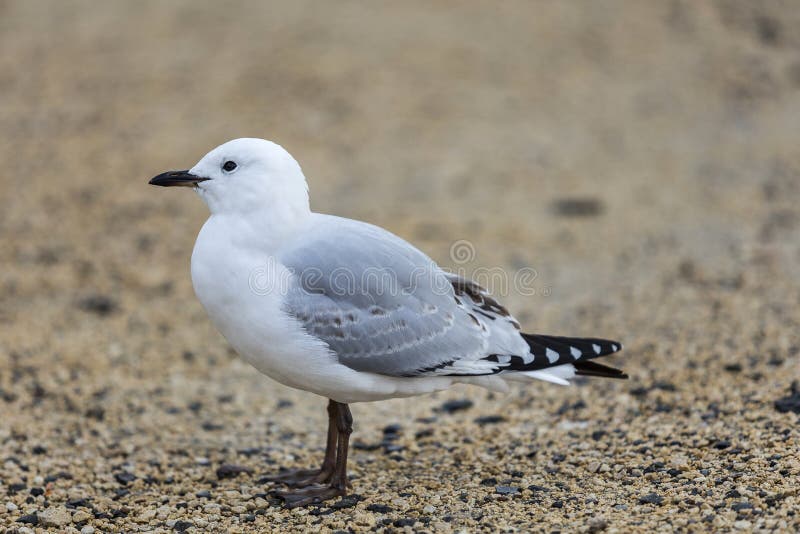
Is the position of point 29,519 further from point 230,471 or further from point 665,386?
point 665,386

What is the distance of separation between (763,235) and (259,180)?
17.6ft

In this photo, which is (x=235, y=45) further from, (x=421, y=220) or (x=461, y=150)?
(x=421, y=220)

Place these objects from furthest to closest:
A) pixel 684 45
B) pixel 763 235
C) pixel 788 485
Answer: pixel 684 45, pixel 763 235, pixel 788 485

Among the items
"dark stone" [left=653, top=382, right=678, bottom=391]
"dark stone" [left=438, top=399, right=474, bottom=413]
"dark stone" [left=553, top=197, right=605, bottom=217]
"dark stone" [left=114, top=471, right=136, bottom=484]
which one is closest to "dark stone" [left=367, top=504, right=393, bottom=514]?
"dark stone" [left=114, top=471, right=136, bottom=484]

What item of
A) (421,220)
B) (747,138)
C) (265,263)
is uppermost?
(747,138)

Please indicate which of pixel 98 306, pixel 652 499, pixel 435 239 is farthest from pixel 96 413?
pixel 435 239

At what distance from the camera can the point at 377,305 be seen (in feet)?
13.6

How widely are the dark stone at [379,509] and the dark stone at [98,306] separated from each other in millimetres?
3769

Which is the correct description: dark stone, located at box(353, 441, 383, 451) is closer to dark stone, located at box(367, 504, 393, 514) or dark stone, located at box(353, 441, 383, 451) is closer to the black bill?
dark stone, located at box(367, 504, 393, 514)

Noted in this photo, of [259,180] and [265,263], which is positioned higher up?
[259,180]

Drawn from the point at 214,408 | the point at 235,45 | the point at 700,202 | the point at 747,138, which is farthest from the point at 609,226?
the point at 235,45

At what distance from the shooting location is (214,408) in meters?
5.80

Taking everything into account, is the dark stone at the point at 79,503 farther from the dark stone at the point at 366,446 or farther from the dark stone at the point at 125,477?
the dark stone at the point at 366,446

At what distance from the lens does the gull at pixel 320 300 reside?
3.92 metres
